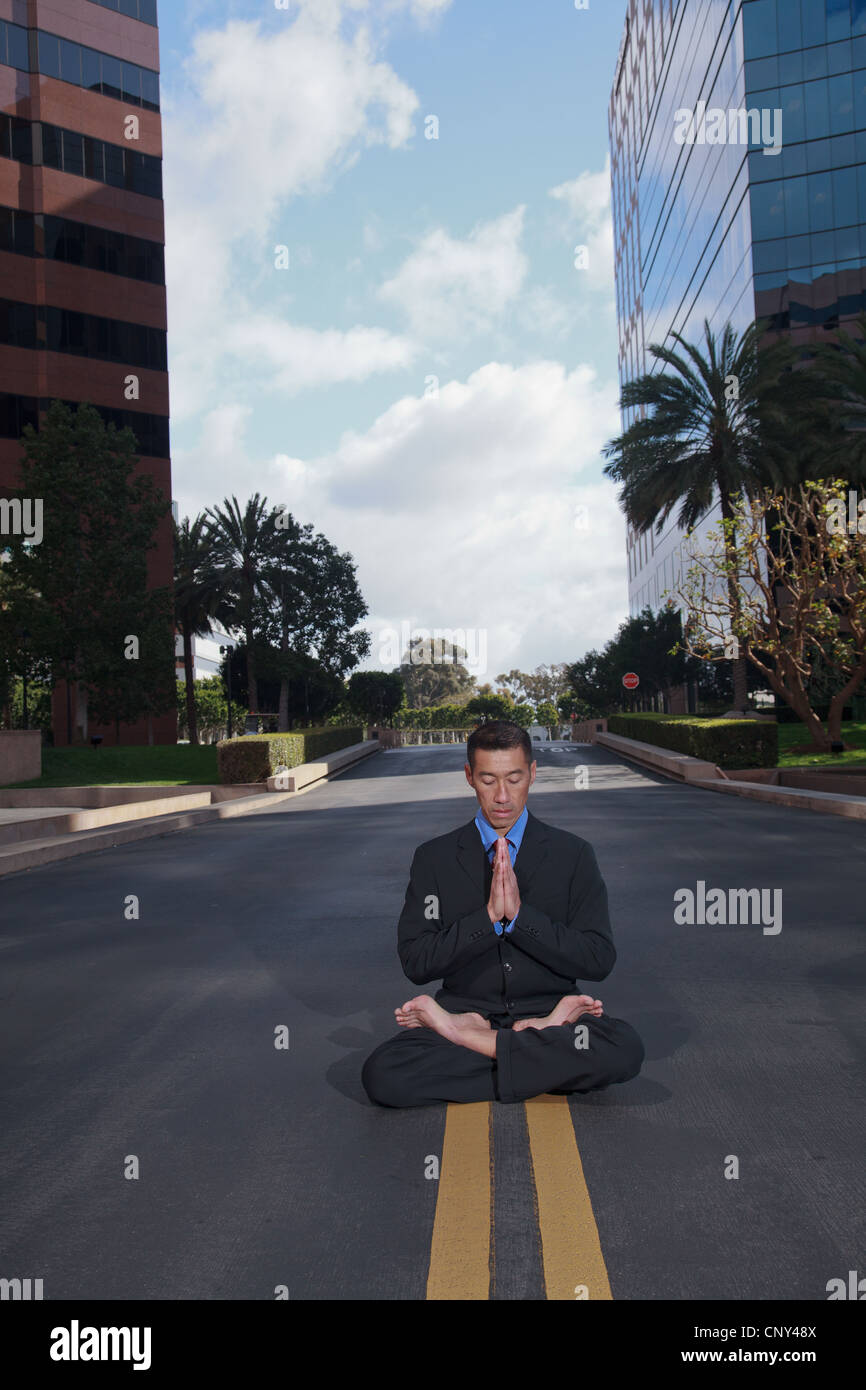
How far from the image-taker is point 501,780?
4746 millimetres

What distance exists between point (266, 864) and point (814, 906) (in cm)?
652

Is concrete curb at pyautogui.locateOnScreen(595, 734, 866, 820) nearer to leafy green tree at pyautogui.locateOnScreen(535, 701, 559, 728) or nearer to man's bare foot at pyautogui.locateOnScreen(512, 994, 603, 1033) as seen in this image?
man's bare foot at pyautogui.locateOnScreen(512, 994, 603, 1033)

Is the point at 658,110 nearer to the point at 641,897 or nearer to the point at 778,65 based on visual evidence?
the point at 778,65

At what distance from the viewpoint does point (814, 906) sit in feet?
32.2

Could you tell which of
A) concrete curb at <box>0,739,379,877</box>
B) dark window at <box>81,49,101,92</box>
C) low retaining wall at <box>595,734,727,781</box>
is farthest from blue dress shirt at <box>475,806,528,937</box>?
dark window at <box>81,49,101,92</box>

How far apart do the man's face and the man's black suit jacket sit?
17 centimetres

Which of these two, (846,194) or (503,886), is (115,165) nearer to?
(846,194)

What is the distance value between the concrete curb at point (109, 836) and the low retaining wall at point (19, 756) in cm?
776

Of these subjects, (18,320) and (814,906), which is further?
(18,320)

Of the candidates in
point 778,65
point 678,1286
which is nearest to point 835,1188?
point 678,1286

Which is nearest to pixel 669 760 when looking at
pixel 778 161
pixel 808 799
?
pixel 808 799

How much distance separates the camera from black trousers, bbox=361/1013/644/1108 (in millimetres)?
4707

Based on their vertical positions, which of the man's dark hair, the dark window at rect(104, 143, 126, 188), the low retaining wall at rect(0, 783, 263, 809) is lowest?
the low retaining wall at rect(0, 783, 263, 809)

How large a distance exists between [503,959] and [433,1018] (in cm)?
39
